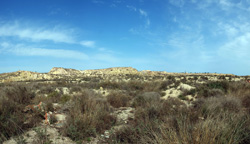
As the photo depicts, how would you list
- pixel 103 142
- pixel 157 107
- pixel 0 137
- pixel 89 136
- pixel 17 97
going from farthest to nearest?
pixel 17 97
pixel 157 107
pixel 89 136
pixel 103 142
pixel 0 137

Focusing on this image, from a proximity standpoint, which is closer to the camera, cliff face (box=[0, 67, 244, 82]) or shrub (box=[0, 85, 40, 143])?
shrub (box=[0, 85, 40, 143])

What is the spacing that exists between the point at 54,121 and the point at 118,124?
2268mm

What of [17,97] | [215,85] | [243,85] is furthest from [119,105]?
[243,85]

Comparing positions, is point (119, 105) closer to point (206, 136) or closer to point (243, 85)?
point (206, 136)

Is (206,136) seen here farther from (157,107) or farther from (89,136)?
(157,107)

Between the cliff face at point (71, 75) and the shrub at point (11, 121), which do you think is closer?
the shrub at point (11, 121)

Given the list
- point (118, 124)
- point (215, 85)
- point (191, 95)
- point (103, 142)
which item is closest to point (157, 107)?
point (118, 124)

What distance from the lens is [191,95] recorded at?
36.4ft

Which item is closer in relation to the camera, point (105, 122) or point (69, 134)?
point (69, 134)

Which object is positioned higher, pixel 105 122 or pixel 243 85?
pixel 243 85

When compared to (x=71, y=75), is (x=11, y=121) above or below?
below

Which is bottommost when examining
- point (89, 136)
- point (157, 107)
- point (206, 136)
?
point (89, 136)

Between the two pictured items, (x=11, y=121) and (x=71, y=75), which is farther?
(x=71, y=75)

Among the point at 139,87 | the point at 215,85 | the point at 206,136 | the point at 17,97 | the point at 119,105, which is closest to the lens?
the point at 206,136
